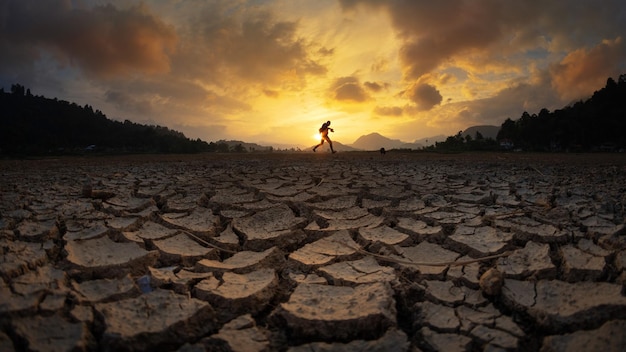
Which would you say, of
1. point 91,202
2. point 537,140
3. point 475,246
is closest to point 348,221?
point 475,246

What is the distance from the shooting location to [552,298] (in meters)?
1.23

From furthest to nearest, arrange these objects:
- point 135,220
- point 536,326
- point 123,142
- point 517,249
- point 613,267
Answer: point 123,142 → point 135,220 → point 517,249 → point 613,267 → point 536,326

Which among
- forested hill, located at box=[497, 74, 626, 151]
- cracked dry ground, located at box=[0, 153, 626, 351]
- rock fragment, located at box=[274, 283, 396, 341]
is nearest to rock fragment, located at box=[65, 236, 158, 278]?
cracked dry ground, located at box=[0, 153, 626, 351]

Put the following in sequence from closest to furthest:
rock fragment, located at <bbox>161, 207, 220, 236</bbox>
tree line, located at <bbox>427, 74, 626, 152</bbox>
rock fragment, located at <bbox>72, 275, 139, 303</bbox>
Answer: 1. rock fragment, located at <bbox>72, 275, 139, 303</bbox>
2. rock fragment, located at <bbox>161, 207, 220, 236</bbox>
3. tree line, located at <bbox>427, 74, 626, 152</bbox>

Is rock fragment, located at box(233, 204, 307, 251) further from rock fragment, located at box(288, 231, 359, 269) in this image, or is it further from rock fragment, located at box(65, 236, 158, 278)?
rock fragment, located at box(65, 236, 158, 278)

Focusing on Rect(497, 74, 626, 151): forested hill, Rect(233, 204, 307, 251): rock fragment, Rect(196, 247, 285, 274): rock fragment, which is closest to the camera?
Rect(196, 247, 285, 274): rock fragment

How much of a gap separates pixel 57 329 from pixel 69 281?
0.39m

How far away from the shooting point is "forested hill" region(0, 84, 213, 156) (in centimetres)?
1981

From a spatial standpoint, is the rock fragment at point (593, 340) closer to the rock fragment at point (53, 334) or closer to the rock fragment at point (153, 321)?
the rock fragment at point (153, 321)

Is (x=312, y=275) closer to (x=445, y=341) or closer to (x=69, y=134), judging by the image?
(x=445, y=341)

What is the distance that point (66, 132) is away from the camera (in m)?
32.8

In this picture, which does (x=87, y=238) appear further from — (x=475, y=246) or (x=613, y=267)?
(x=613, y=267)

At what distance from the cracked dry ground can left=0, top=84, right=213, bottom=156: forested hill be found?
55.8 ft

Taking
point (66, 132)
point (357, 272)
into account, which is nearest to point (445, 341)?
point (357, 272)
